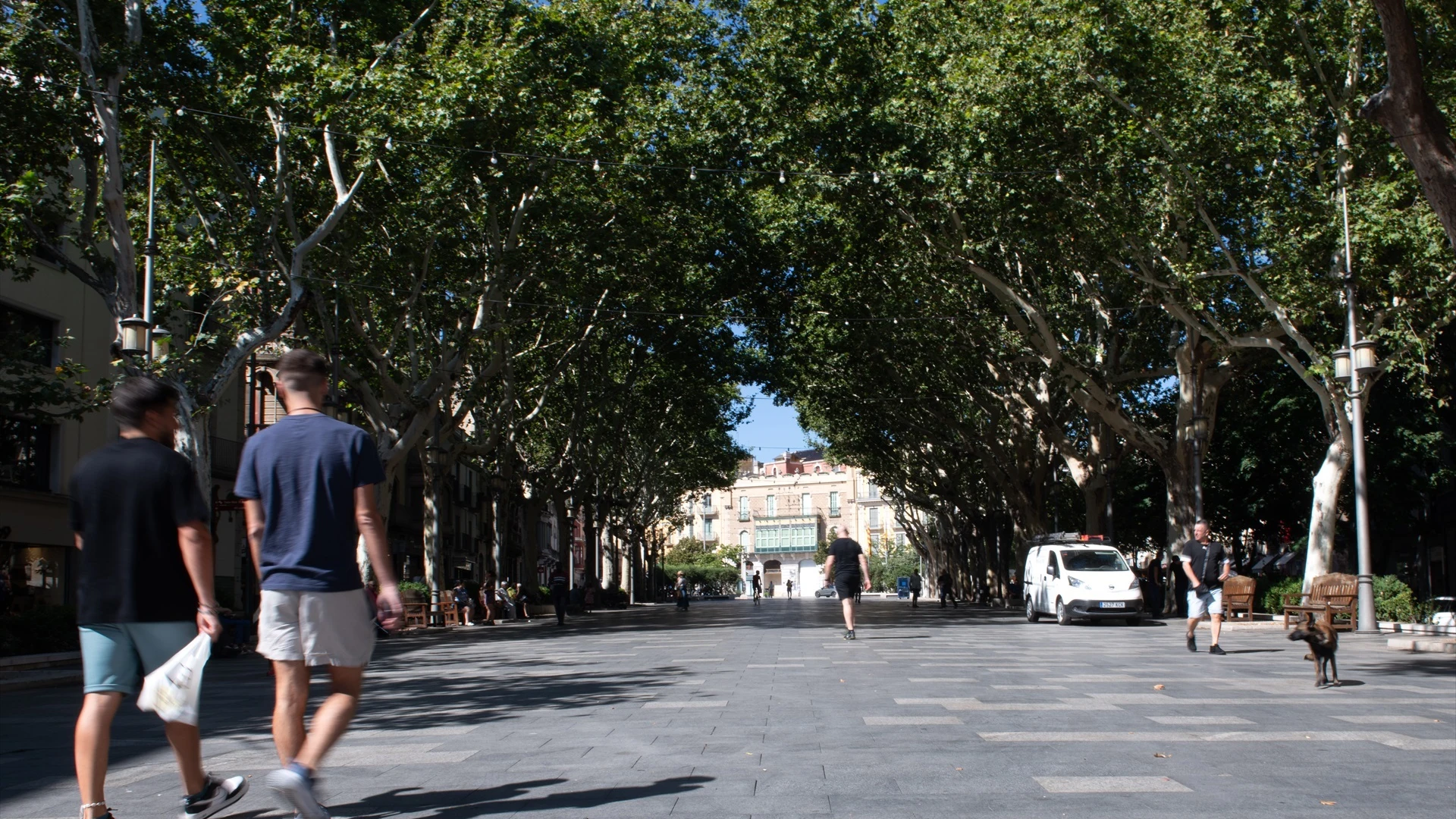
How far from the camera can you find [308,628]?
5023 mm

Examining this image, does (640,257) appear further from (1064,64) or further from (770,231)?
(1064,64)

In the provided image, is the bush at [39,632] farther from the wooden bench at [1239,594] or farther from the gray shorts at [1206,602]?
the wooden bench at [1239,594]

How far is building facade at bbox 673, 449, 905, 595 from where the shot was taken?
371ft

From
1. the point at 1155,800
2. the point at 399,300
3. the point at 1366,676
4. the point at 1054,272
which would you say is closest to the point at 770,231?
the point at 1054,272

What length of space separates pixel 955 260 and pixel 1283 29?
8007 millimetres

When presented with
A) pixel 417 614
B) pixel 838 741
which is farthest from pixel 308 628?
pixel 417 614

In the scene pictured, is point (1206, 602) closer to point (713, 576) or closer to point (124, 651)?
point (124, 651)

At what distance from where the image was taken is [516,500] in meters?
39.9

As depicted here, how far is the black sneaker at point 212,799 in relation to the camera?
5.20 m

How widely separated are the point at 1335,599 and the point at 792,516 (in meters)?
94.3

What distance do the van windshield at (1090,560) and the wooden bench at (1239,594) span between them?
2322 mm

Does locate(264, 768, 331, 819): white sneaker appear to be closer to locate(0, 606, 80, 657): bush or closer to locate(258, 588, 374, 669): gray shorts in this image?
locate(258, 588, 374, 669): gray shorts

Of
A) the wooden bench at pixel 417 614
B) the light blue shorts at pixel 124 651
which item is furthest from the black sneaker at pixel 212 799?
Answer: the wooden bench at pixel 417 614

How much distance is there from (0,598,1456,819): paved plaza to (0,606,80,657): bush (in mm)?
4871
